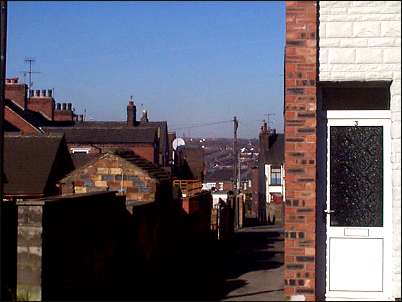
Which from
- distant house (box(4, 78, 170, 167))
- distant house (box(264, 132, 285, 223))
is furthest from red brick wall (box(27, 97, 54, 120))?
distant house (box(264, 132, 285, 223))

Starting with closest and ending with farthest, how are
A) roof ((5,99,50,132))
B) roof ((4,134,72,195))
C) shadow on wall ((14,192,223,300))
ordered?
shadow on wall ((14,192,223,300)), roof ((4,134,72,195)), roof ((5,99,50,132))

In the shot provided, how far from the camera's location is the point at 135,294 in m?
13.2

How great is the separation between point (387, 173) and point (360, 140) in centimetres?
53

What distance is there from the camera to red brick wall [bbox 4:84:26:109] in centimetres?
5268

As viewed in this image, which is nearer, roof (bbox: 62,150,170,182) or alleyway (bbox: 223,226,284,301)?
alleyway (bbox: 223,226,284,301)

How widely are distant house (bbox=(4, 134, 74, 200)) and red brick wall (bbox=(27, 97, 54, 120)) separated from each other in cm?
2191

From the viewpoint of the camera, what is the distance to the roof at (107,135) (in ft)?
172

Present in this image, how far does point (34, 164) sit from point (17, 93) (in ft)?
75.5

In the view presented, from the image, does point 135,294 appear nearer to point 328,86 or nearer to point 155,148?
point 328,86

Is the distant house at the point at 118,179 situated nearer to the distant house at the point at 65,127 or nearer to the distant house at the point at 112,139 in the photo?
the distant house at the point at 65,127

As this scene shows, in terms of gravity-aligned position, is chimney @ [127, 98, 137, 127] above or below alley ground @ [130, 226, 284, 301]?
above

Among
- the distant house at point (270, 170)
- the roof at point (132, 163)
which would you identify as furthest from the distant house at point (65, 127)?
the roof at point (132, 163)

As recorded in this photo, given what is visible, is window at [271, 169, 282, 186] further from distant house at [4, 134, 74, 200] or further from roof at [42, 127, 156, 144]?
distant house at [4, 134, 74, 200]

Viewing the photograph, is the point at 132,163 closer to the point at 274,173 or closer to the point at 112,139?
the point at 112,139
